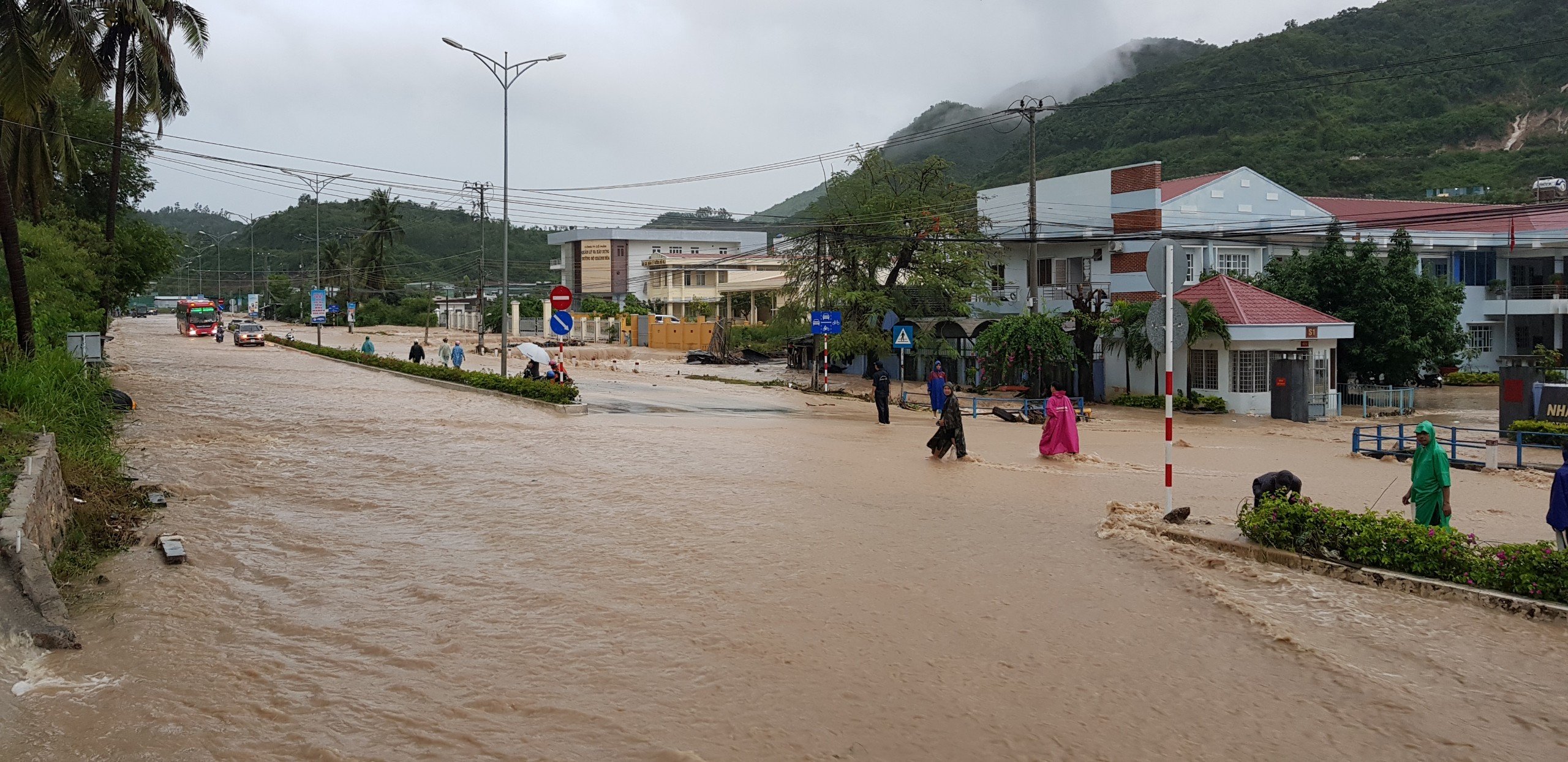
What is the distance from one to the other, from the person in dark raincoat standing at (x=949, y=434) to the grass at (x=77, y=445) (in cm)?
1149

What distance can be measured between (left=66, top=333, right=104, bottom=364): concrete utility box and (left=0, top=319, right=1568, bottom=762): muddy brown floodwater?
25.2ft

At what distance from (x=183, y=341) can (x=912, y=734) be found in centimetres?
6652

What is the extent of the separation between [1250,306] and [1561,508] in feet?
71.4

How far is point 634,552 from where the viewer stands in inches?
416

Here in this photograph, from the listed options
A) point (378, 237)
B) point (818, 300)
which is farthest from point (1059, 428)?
point (378, 237)

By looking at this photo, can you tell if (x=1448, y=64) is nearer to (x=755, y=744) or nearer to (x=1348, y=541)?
(x=1348, y=541)

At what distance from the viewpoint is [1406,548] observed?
30.7 ft

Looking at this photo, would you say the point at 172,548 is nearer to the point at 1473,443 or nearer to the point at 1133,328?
the point at 1473,443

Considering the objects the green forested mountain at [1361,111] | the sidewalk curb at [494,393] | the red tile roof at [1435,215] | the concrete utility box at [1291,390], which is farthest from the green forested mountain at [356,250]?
the concrete utility box at [1291,390]

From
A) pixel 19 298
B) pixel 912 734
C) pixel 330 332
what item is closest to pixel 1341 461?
pixel 912 734

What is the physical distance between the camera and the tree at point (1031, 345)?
31.5m

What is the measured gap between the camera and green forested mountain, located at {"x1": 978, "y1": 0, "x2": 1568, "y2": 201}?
6938 cm

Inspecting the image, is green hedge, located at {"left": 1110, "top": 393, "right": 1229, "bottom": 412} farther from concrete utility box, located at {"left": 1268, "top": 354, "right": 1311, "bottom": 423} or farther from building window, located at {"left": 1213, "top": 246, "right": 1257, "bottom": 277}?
building window, located at {"left": 1213, "top": 246, "right": 1257, "bottom": 277}

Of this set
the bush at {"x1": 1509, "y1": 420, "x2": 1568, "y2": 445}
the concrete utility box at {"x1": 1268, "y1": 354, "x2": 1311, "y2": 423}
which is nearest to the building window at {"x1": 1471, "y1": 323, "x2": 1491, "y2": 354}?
the concrete utility box at {"x1": 1268, "y1": 354, "x2": 1311, "y2": 423}
